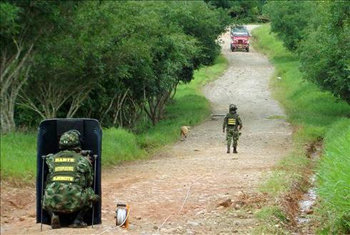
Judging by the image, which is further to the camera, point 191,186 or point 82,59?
point 82,59

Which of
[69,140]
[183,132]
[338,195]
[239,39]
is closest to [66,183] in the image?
[69,140]

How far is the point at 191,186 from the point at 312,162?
6077mm

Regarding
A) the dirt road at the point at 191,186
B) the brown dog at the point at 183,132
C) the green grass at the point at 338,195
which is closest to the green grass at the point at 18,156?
the dirt road at the point at 191,186

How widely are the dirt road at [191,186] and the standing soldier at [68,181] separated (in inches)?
12.7

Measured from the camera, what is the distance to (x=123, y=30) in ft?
75.1

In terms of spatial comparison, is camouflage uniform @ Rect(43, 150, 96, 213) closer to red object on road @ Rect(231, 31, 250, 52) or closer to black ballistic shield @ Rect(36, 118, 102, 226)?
black ballistic shield @ Rect(36, 118, 102, 226)

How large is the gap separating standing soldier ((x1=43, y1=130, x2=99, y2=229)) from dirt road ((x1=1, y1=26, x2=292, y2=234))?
323 millimetres

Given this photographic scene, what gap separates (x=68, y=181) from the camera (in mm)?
9664

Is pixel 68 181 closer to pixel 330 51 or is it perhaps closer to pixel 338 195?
pixel 338 195

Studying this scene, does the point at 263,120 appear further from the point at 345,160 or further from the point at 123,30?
the point at 345,160

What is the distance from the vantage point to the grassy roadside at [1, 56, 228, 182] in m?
15.7

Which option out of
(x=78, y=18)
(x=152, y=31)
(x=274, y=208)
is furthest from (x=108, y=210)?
(x=152, y=31)

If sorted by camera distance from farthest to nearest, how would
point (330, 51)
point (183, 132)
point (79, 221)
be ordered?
point (330, 51), point (183, 132), point (79, 221)

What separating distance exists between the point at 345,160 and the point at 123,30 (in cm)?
1372
